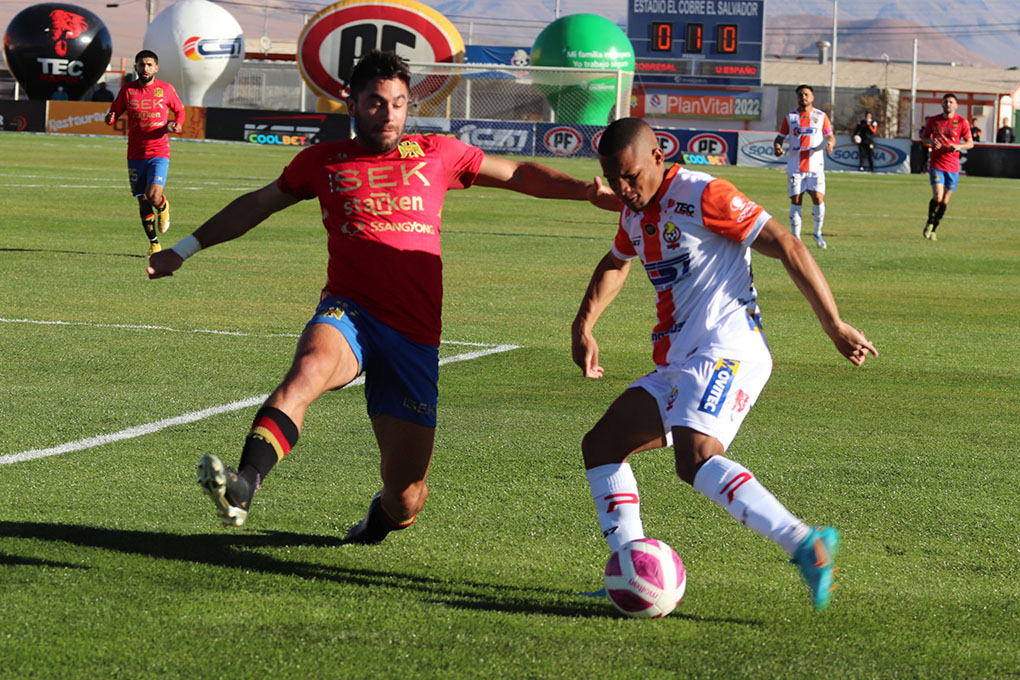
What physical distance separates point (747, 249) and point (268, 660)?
2.16m

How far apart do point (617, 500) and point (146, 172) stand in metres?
13.0

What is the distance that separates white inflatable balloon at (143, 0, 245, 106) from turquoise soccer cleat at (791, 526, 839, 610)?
60371 millimetres

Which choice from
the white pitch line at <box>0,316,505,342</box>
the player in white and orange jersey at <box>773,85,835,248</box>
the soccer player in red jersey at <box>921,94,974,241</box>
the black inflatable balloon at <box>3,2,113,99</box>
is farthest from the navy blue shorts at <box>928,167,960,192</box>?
the black inflatable balloon at <box>3,2,113,99</box>

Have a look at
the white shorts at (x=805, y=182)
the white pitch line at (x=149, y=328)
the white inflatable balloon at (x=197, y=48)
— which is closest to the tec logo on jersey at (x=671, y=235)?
the white pitch line at (x=149, y=328)

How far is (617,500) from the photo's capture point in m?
4.85

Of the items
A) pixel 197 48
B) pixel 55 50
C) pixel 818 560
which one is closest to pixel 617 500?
pixel 818 560

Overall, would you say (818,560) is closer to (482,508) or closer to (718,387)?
(718,387)

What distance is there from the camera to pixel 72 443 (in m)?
7.13

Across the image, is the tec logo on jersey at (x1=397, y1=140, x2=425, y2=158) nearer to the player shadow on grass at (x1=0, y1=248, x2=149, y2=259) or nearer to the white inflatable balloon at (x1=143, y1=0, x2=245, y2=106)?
the player shadow on grass at (x1=0, y1=248, x2=149, y2=259)

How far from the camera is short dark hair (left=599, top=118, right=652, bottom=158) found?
470 centimetres

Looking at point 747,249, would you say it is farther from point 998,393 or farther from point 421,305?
point 998,393

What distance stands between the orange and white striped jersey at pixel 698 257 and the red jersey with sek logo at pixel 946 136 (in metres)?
19.7

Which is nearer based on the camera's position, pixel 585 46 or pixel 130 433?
pixel 130 433

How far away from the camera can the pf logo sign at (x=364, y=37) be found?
54625 millimetres
